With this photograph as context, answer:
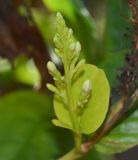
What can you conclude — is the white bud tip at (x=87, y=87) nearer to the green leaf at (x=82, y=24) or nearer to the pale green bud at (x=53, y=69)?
the pale green bud at (x=53, y=69)

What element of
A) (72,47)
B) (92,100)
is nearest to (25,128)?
(92,100)

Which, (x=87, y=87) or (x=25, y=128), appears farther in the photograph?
(x=25, y=128)

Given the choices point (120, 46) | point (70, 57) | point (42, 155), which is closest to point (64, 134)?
point (42, 155)

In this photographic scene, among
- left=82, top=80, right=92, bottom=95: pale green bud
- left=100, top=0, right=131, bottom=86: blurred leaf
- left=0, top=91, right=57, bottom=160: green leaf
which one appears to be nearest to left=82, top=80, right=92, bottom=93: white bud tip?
left=82, top=80, right=92, bottom=95: pale green bud

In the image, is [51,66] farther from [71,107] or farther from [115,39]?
[115,39]

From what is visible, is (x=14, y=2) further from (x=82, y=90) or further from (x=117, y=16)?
(x=82, y=90)
